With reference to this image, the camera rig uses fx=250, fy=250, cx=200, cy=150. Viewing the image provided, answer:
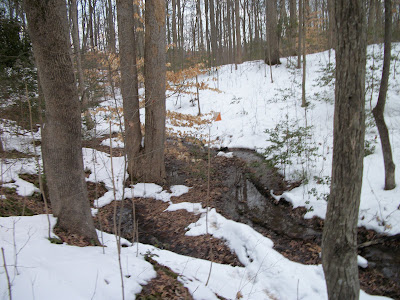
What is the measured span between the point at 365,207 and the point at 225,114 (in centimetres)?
906

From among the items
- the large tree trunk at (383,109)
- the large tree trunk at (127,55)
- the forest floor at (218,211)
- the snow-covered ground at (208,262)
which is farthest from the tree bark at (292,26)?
the large tree trunk at (383,109)

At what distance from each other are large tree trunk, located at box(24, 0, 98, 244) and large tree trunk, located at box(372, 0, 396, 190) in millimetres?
5069

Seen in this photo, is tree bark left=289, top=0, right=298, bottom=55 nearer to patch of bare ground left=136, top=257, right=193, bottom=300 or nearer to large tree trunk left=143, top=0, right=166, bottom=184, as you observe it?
large tree trunk left=143, top=0, right=166, bottom=184

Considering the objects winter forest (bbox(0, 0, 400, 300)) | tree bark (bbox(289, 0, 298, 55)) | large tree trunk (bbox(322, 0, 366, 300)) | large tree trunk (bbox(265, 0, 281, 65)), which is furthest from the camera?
large tree trunk (bbox(265, 0, 281, 65))

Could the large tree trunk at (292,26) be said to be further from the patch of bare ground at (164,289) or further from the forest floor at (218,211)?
the patch of bare ground at (164,289)

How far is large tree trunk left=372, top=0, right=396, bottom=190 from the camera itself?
4.41m

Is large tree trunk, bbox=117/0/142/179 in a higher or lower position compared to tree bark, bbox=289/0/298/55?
lower

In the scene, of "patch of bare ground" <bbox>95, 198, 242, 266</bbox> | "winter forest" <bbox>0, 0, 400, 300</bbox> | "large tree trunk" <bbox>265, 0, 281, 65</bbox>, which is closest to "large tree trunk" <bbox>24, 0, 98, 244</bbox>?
"winter forest" <bbox>0, 0, 400, 300</bbox>

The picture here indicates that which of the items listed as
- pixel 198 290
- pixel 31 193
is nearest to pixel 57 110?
pixel 198 290

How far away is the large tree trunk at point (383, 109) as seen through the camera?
441 centimetres

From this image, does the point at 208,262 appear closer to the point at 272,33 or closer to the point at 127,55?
the point at 127,55

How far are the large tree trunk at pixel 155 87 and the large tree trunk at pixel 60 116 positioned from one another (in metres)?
2.94

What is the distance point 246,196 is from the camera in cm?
675

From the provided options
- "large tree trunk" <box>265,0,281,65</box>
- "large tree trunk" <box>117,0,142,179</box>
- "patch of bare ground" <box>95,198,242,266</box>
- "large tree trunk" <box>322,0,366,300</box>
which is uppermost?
"large tree trunk" <box>265,0,281,65</box>
